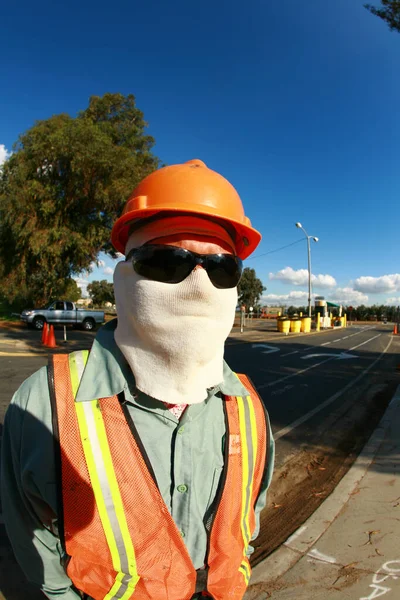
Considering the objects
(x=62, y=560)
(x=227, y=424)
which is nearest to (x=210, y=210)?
(x=227, y=424)

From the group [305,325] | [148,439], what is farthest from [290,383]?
[305,325]

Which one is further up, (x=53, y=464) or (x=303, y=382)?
(x=53, y=464)

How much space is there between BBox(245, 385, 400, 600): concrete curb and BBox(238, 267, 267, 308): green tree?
169 ft

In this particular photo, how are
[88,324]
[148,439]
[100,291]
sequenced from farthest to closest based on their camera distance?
1. [100,291]
2. [88,324]
3. [148,439]

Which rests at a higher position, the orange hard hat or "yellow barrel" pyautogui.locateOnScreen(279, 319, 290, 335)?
the orange hard hat

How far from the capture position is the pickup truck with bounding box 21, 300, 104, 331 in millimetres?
20844

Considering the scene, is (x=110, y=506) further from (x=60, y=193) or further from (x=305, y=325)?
(x=305, y=325)

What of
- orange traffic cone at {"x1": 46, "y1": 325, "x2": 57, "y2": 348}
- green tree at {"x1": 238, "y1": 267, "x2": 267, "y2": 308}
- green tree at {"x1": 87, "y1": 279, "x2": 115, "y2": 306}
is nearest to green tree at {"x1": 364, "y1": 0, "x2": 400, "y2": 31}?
orange traffic cone at {"x1": 46, "y1": 325, "x2": 57, "y2": 348}

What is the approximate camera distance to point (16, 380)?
26.0ft

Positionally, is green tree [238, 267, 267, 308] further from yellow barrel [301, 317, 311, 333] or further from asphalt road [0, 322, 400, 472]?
asphalt road [0, 322, 400, 472]

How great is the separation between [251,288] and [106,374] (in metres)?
58.6

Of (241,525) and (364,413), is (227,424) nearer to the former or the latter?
(241,525)

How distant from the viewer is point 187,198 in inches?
45.8

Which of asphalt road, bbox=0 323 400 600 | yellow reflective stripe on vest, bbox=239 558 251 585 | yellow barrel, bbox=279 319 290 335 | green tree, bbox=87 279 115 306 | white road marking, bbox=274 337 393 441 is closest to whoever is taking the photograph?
yellow reflective stripe on vest, bbox=239 558 251 585
